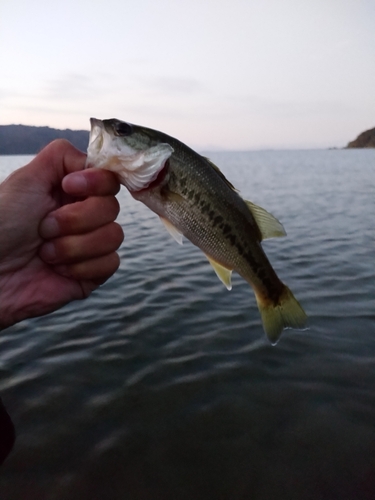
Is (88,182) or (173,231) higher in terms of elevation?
(88,182)

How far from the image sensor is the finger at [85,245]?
359 cm

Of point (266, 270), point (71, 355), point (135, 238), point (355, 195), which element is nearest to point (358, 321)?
point (266, 270)

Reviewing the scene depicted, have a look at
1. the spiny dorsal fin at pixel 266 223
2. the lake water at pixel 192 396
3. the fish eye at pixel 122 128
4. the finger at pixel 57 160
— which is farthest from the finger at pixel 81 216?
the lake water at pixel 192 396

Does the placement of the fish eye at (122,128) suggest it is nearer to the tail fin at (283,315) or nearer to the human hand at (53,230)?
the human hand at (53,230)

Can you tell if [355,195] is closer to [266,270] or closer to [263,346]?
[263,346]

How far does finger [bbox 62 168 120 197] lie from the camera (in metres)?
3.32

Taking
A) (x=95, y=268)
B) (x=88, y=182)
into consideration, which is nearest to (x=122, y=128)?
(x=88, y=182)

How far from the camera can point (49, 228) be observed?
3.60 metres

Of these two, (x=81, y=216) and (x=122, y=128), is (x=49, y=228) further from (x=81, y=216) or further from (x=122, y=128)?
(x=122, y=128)

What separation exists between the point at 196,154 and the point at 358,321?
6549 millimetres

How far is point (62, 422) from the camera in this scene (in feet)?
18.7

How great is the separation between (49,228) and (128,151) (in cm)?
108

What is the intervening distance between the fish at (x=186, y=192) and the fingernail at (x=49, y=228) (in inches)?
25.6

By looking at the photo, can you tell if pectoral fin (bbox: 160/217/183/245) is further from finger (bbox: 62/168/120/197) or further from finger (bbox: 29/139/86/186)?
finger (bbox: 29/139/86/186)
